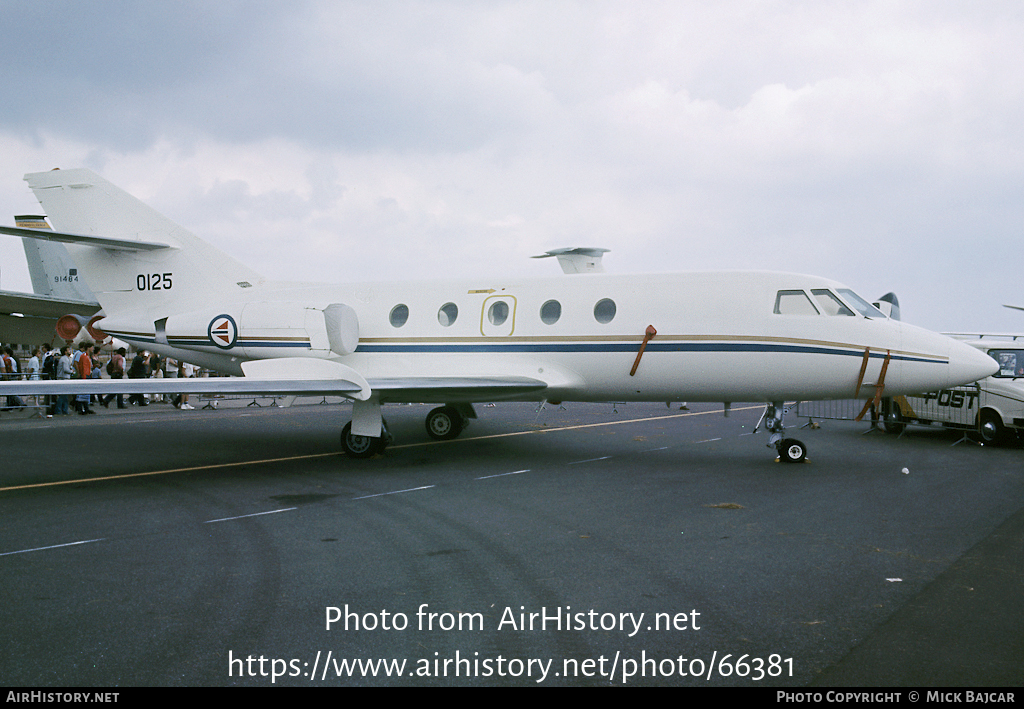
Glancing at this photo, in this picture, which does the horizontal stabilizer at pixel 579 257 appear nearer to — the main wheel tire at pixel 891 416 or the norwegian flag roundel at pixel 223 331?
the main wheel tire at pixel 891 416

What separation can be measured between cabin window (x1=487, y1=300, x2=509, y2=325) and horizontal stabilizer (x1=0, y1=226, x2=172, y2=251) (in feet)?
23.7

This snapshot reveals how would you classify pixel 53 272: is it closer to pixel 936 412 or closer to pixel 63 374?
pixel 63 374

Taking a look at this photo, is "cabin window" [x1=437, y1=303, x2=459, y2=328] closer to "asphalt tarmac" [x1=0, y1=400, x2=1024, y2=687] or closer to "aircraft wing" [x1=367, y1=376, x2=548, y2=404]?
"aircraft wing" [x1=367, y1=376, x2=548, y2=404]

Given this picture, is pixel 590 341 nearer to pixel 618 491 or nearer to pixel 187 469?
pixel 618 491

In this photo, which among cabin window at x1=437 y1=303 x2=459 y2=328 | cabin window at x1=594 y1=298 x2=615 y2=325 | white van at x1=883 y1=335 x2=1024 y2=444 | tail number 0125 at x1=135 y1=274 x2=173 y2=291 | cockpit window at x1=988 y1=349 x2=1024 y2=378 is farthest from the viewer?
cockpit window at x1=988 y1=349 x2=1024 y2=378

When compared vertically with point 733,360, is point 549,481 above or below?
below

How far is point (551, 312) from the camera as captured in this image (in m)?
11.6

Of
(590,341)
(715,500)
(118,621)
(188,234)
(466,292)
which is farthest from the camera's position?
(188,234)

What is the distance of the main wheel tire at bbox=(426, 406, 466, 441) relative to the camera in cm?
1483

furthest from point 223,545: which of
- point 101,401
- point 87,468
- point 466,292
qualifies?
point 101,401

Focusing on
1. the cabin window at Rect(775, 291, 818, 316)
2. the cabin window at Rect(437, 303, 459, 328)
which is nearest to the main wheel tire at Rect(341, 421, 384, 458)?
the cabin window at Rect(437, 303, 459, 328)

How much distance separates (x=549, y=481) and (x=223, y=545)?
4459mm

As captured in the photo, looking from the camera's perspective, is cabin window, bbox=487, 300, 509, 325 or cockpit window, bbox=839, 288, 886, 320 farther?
cabin window, bbox=487, 300, 509, 325

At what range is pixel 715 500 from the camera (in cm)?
812
